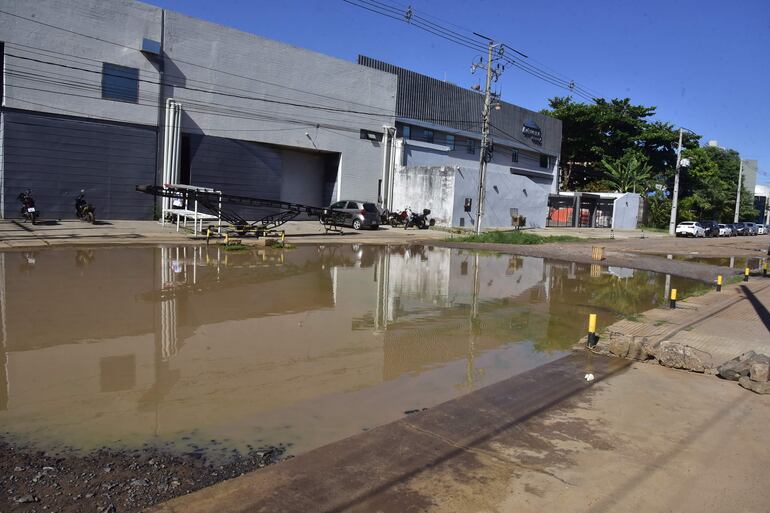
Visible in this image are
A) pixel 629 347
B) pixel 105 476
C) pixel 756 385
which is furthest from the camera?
pixel 629 347

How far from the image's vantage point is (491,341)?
9.69 metres

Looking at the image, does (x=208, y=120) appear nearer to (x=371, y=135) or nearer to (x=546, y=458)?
(x=371, y=135)

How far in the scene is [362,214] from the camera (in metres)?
31.7

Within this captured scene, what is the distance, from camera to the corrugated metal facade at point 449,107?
132 ft

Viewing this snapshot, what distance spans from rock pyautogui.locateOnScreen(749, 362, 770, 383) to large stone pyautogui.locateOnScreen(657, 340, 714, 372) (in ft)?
2.18

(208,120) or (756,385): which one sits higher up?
(208,120)

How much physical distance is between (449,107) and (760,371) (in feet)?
128

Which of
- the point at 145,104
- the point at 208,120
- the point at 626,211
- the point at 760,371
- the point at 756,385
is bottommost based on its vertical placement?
the point at 756,385

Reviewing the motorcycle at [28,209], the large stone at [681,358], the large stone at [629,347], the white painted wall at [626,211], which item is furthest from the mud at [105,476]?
the white painted wall at [626,211]

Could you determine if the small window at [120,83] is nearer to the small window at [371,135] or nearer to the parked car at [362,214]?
the parked car at [362,214]

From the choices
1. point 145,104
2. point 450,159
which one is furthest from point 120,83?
point 450,159

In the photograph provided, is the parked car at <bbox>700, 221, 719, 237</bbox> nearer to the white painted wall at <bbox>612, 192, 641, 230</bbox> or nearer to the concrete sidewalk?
the white painted wall at <bbox>612, 192, 641, 230</bbox>

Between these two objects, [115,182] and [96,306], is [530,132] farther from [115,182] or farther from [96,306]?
[96,306]

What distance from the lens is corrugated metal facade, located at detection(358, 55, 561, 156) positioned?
40.1 m
